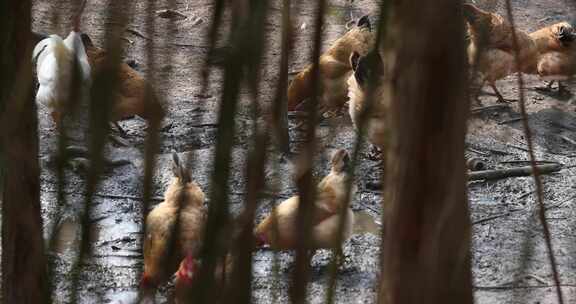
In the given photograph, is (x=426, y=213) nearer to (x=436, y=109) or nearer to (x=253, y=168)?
(x=436, y=109)

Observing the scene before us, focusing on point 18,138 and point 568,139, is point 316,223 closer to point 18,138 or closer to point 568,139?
point 18,138

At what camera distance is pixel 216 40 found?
3.13 feet

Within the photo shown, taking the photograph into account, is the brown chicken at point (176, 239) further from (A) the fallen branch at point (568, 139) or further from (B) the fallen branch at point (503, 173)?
(A) the fallen branch at point (568, 139)

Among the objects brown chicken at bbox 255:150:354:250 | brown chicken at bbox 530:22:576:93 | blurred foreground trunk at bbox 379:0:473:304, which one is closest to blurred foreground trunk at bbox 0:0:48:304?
brown chicken at bbox 255:150:354:250

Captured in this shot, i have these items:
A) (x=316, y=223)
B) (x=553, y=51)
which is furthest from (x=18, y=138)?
→ (x=553, y=51)

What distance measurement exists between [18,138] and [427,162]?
0.48 meters

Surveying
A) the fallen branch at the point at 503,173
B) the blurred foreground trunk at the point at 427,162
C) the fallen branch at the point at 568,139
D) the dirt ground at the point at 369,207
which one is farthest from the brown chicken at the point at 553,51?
the blurred foreground trunk at the point at 427,162

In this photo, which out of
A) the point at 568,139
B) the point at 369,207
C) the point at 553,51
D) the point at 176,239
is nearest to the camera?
the point at 176,239

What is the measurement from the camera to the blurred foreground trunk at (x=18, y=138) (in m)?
1.05

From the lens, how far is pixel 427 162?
43.2 inches

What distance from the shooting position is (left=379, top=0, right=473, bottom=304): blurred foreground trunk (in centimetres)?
104

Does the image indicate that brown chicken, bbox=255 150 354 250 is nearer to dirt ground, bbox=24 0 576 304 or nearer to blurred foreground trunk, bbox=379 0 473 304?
blurred foreground trunk, bbox=379 0 473 304

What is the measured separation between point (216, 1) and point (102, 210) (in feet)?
12.3

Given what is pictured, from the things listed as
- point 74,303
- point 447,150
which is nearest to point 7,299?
point 74,303
